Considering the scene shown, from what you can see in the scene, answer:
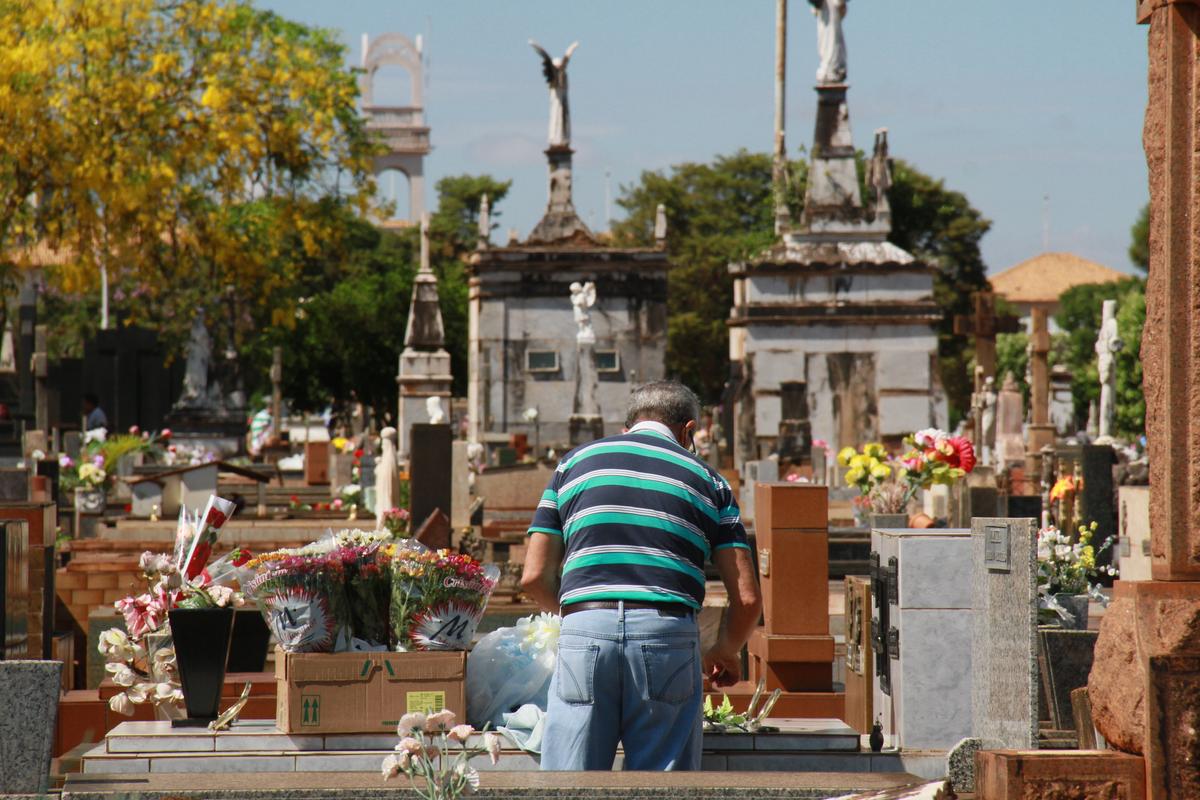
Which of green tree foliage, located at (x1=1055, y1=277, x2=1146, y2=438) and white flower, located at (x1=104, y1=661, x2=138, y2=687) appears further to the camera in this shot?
green tree foliage, located at (x1=1055, y1=277, x2=1146, y2=438)

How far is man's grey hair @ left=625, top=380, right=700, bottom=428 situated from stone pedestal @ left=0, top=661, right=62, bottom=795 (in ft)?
6.72

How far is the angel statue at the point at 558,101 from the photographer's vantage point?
35.4 meters

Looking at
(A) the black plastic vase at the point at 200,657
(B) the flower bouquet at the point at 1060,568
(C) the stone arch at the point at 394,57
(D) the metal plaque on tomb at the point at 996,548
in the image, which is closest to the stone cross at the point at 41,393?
(B) the flower bouquet at the point at 1060,568

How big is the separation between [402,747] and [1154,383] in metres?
2.38

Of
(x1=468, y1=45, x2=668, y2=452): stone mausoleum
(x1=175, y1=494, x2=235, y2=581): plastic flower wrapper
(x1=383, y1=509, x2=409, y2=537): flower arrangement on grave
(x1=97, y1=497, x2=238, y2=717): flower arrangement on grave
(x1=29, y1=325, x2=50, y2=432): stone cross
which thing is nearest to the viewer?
(x1=97, y1=497, x2=238, y2=717): flower arrangement on grave

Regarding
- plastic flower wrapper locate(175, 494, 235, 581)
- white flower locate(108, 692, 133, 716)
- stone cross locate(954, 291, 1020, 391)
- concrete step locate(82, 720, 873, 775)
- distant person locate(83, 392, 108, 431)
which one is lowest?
concrete step locate(82, 720, 873, 775)

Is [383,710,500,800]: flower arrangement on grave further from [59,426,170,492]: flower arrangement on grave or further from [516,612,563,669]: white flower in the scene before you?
[59,426,170,492]: flower arrangement on grave

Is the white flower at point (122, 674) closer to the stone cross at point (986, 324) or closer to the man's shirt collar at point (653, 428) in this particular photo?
the man's shirt collar at point (653, 428)

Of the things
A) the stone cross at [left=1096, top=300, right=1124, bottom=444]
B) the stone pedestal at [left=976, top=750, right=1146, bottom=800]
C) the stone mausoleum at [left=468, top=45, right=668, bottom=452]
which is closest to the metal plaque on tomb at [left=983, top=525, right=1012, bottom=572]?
the stone pedestal at [left=976, top=750, right=1146, bottom=800]

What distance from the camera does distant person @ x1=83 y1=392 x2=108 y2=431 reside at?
26.5 m

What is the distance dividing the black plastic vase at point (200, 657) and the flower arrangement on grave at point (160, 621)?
0.24 metres

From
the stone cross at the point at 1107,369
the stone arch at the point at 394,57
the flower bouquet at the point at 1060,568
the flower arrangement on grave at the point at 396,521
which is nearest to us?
the flower bouquet at the point at 1060,568

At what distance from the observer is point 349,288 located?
214 feet

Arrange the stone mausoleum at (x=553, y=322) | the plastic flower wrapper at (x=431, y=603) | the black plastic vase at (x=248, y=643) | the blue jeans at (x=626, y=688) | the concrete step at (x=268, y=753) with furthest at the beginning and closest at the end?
the stone mausoleum at (x=553, y=322), the black plastic vase at (x=248, y=643), the plastic flower wrapper at (x=431, y=603), the concrete step at (x=268, y=753), the blue jeans at (x=626, y=688)
